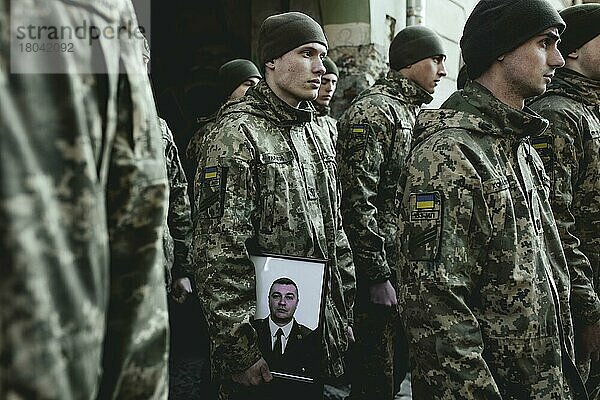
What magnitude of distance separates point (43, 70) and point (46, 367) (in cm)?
31

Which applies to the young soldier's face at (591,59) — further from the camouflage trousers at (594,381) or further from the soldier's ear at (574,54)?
the camouflage trousers at (594,381)

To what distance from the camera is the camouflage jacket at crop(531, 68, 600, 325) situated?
324 centimetres

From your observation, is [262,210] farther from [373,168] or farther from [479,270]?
[373,168]

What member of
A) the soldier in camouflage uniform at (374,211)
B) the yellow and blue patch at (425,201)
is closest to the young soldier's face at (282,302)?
the yellow and blue patch at (425,201)

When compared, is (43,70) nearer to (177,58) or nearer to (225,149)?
(225,149)

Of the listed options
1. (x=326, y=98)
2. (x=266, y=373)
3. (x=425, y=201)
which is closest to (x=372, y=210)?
(x=326, y=98)

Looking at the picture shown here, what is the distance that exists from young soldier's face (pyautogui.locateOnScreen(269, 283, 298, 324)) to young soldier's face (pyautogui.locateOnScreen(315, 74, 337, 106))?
2205 millimetres

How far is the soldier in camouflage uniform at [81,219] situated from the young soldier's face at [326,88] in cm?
387

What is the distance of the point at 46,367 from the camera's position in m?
0.75

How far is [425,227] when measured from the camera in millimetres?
2373

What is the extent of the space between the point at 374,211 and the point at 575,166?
3.95 feet

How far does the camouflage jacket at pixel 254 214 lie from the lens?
2.88 m

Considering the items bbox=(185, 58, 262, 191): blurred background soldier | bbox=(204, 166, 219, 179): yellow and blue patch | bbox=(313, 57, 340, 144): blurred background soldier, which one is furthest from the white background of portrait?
bbox=(185, 58, 262, 191): blurred background soldier

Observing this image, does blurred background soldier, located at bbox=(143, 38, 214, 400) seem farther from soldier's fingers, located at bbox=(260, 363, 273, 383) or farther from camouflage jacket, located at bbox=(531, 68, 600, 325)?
camouflage jacket, located at bbox=(531, 68, 600, 325)
